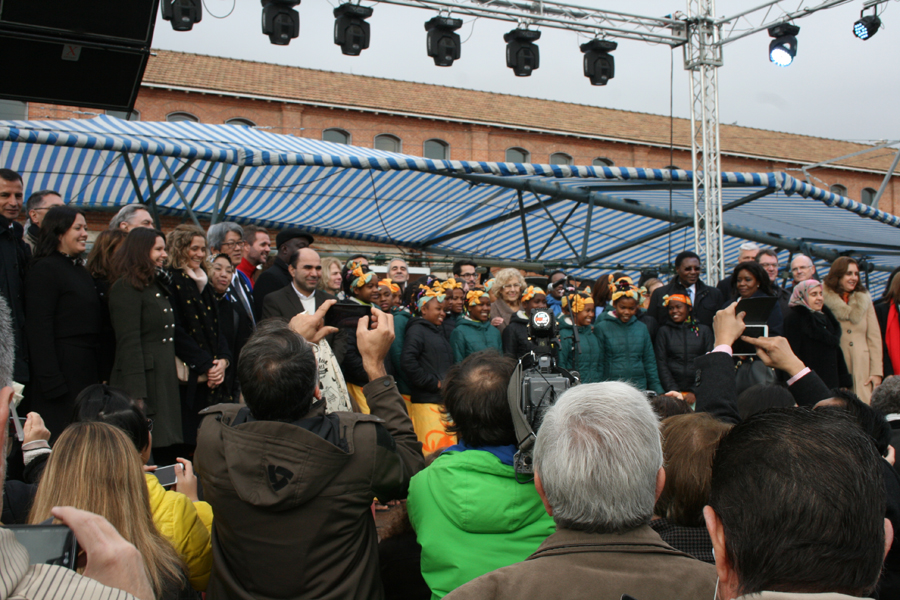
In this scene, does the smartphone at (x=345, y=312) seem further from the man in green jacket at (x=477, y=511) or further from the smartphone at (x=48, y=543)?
the smartphone at (x=48, y=543)

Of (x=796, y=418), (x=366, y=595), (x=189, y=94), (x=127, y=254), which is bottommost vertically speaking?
(x=366, y=595)

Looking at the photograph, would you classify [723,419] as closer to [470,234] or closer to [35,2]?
[35,2]

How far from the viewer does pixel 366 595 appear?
2076mm

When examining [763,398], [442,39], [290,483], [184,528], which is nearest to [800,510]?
[290,483]

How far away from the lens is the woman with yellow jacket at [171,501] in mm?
2232

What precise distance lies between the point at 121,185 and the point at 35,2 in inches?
320

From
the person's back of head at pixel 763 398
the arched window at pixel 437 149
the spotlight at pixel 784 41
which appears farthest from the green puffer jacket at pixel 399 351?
the arched window at pixel 437 149

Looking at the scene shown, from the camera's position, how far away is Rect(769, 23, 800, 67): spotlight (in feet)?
30.1

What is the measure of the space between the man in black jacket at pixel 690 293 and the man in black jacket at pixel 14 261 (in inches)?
184

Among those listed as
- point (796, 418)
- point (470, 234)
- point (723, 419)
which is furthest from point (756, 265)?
point (470, 234)

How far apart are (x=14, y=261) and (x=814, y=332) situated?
560cm

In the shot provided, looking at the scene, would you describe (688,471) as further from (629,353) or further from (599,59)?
(599,59)

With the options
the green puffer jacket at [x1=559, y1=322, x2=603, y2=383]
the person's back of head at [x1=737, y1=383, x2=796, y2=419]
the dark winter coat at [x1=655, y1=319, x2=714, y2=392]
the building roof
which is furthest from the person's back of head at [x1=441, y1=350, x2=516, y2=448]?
the building roof

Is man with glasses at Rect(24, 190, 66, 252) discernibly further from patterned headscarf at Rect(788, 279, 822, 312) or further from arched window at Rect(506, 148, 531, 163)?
arched window at Rect(506, 148, 531, 163)
